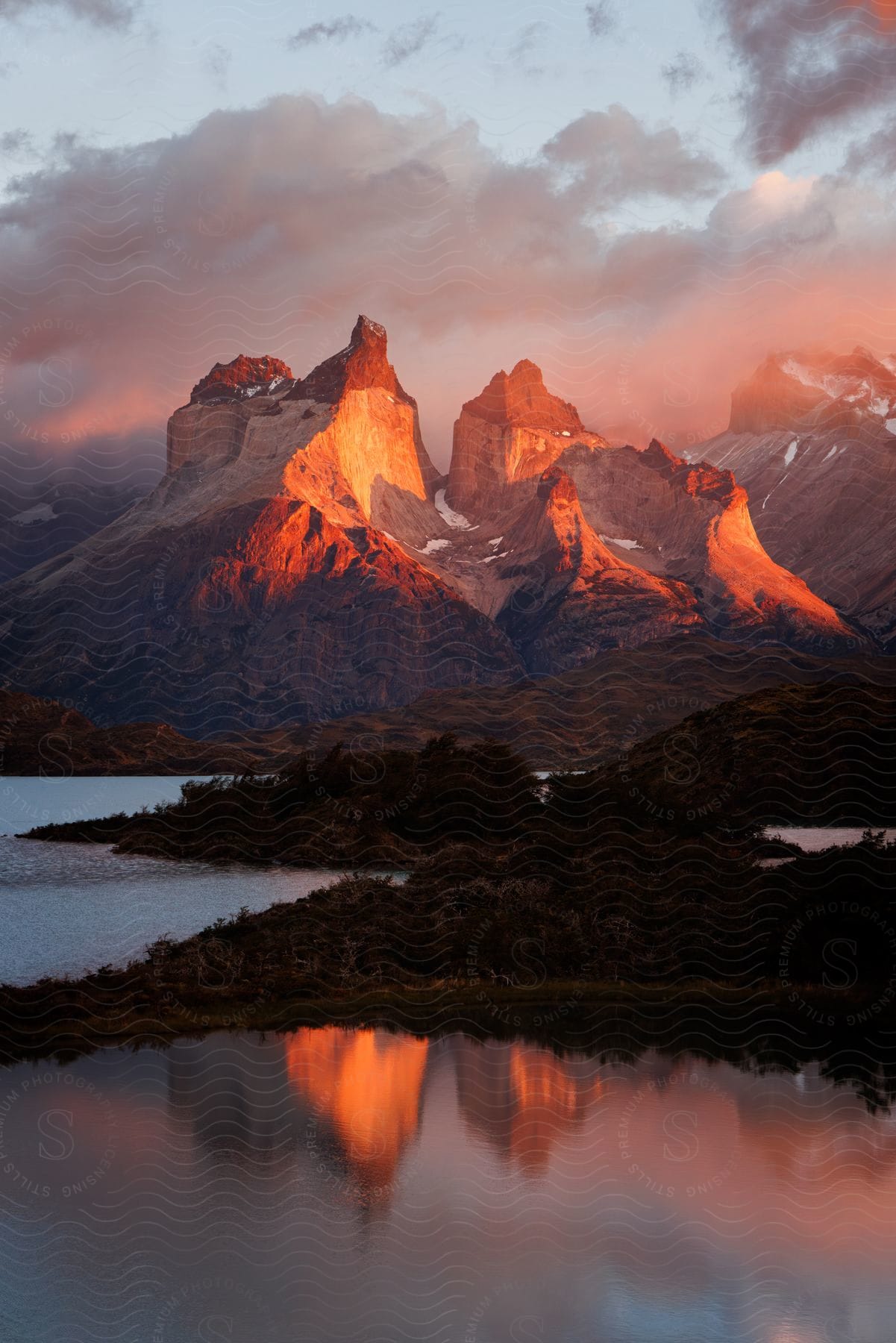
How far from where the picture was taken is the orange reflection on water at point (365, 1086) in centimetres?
2700

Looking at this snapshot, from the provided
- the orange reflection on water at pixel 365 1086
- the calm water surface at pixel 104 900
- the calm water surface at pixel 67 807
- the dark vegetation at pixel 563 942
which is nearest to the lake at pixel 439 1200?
the orange reflection on water at pixel 365 1086

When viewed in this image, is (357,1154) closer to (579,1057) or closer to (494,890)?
(579,1057)

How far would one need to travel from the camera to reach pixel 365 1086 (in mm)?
30938

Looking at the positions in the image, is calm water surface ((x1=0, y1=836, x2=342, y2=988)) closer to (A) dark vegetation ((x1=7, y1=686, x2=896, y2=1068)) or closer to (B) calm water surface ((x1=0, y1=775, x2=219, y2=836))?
(A) dark vegetation ((x1=7, y1=686, x2=896, y2=1068))

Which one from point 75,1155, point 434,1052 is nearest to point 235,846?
point 434,1052

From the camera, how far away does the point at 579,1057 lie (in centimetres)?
3369

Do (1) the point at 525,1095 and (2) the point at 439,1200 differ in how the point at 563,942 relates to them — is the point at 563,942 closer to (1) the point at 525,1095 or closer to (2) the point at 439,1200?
(1) the point at 525,1095

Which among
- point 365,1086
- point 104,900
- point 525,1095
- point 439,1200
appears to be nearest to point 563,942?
point 525,1095

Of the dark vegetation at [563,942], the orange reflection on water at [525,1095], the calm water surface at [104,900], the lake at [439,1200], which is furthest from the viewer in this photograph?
the calm water surface at [104,900]

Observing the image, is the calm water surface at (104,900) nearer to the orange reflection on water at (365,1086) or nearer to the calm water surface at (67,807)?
the orange reflection on water at (365,1086)

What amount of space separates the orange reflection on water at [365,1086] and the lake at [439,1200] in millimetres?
91

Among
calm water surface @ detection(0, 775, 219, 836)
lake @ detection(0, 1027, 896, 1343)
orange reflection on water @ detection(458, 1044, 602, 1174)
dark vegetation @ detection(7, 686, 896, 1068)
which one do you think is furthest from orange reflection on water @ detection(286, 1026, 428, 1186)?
calm water surface @ detection(0, 775, 219, 836)

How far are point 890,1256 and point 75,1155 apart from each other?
16.3 meters

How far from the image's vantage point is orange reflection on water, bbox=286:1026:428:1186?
88.6 feet
